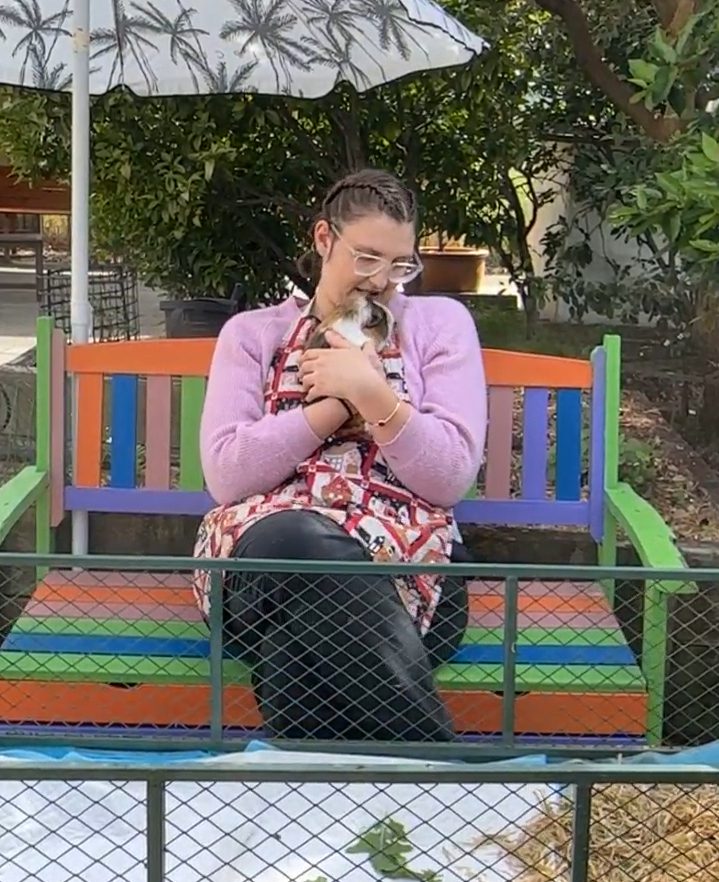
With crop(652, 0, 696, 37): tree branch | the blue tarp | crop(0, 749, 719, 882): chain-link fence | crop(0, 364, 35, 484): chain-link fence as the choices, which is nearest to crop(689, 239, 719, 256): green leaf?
the blue tarp

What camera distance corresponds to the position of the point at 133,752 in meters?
2.05

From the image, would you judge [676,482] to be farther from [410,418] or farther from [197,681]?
[197,681]

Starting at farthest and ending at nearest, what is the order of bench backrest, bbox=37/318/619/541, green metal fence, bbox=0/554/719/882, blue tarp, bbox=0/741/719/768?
bench backrest, bbox=37/318/619/541 < blue tarp, bbox=0/741/719/768 < green metal fence, bbox=0/554/719/882

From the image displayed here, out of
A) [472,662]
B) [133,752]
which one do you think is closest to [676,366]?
[472,662]

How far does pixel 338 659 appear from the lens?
7.04 ft

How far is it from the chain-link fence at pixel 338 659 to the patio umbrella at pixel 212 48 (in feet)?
3.20

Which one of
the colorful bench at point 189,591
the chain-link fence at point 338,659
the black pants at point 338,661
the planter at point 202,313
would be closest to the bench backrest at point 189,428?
the colorful bench at point 189,591

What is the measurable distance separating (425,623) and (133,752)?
602 mm

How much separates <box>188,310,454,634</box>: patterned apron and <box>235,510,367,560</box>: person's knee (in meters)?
0.05

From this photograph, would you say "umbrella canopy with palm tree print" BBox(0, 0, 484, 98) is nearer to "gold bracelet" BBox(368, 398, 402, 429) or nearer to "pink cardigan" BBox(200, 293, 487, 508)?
"pink cardigan" BBox(200, 293, 487, 508)

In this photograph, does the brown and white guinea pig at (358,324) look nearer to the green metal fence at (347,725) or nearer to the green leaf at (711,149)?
the green metal fence at (347,725)

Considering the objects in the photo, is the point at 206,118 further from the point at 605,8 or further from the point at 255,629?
the point at 255,629

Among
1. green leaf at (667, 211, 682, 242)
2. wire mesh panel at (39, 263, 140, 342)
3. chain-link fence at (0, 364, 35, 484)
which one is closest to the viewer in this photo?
green leaf at (667, 211, 682, 242)

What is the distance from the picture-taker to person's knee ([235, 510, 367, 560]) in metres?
2.24
